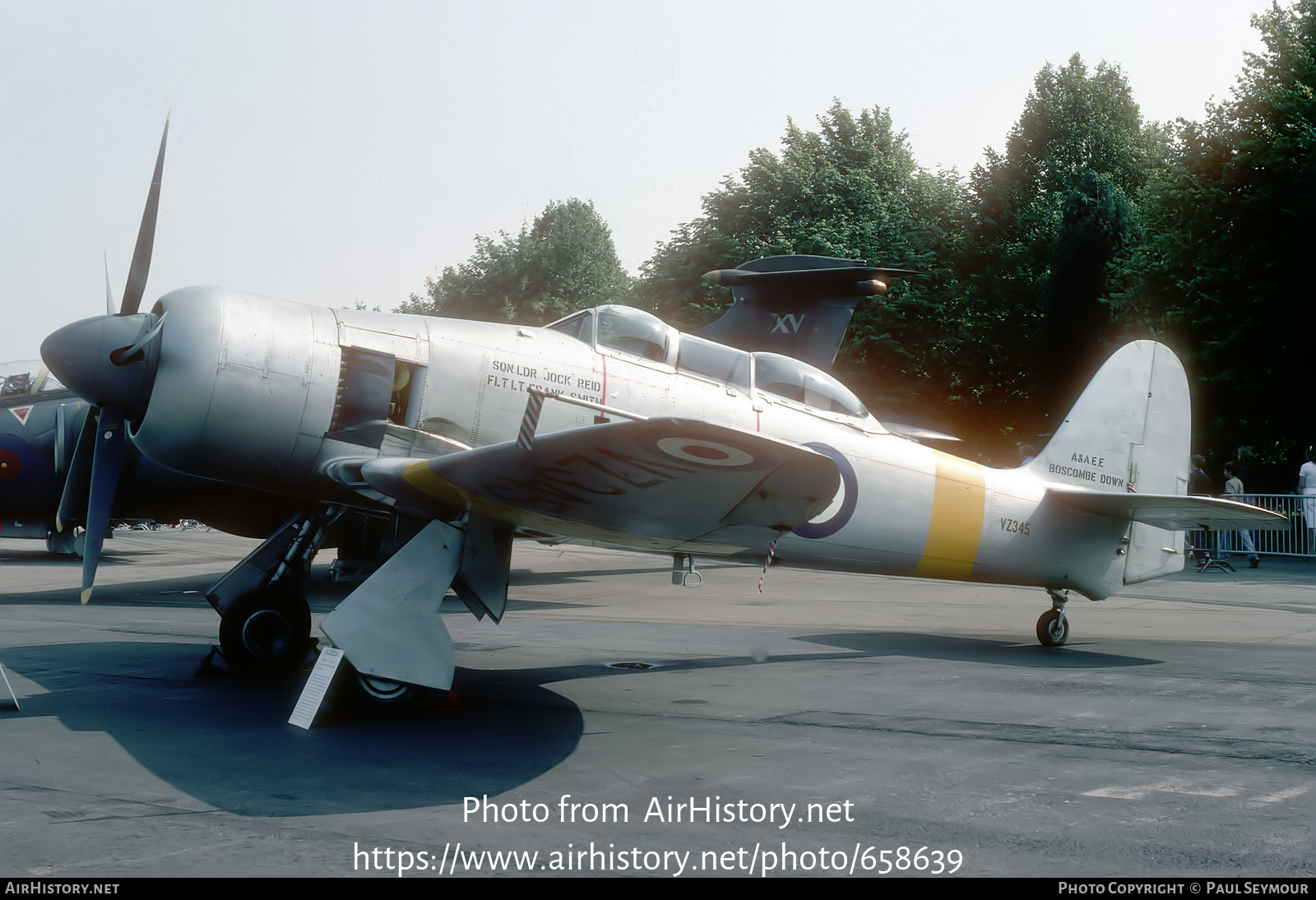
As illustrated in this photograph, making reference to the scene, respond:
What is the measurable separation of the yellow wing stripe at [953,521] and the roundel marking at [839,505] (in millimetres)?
844

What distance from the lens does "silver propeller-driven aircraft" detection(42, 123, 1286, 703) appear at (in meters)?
4.86

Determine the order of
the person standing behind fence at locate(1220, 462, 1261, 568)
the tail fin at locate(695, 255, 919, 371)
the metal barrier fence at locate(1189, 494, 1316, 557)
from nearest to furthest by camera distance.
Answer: the tail fin at locate(695, 255, 919, 371) → the person standing behind fence at locate(1220, 462, 1261, 568) → the metal barrier fence at locate(1189, 494, 1316, 557)

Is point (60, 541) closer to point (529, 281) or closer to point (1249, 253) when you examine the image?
point (1249, 253)

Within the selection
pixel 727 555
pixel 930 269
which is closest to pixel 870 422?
pixel 727 555

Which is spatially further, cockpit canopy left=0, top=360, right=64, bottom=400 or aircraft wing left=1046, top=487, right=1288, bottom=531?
cockpit canopy left=0, top=360, right=64, bottom=400

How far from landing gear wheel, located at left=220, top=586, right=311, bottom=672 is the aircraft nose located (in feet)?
5.74

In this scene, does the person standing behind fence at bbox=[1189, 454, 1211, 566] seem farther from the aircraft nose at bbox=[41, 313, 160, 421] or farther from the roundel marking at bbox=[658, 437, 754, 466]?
the aircraft nose at bbox=[41, 313, 160, 421]

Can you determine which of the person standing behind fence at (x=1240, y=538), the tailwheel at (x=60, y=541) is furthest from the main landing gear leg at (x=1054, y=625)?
the person standing behind fence at (x=1240, y=538)

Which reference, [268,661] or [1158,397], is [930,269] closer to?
[1158,397]

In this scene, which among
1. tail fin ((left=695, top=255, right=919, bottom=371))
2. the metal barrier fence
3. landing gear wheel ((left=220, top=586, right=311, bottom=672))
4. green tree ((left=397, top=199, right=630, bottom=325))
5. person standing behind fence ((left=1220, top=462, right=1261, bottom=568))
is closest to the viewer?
landing gear wheel ((left=220, top=586, right=311, bottom=672))

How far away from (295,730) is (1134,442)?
7.83 m

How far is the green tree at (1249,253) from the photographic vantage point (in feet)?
75.9

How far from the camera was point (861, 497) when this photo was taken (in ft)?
24.5

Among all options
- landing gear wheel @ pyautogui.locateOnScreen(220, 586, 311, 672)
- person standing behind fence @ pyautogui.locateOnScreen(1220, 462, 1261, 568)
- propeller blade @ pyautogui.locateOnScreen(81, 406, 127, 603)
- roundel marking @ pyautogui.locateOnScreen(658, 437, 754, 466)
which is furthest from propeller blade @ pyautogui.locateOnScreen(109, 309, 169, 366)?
person standing behind fence @ pyautogui.locateOnScreen(1220, 462, 1261, 568)
